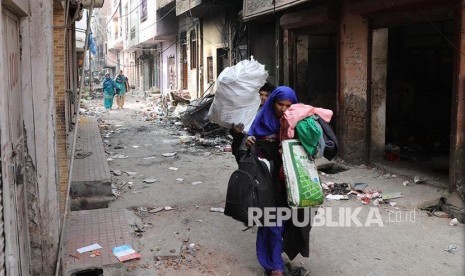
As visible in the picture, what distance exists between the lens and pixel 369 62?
7.76 metres

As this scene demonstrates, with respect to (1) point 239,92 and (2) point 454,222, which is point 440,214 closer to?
(2) point 454,222

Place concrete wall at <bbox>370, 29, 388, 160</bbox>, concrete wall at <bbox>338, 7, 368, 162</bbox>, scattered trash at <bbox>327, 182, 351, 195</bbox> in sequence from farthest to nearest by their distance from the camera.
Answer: concrete wall at <bbox>338, 7, 368, 162</bbox> < concrete wall at <bbox>370, 29, 388, 160</bbox> < scattered trash at <bbox>327, 182, 351, 195</bbox>

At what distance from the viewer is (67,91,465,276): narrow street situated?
4195mm

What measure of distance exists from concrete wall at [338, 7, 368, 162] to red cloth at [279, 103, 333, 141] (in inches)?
172

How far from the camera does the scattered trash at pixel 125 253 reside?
4.18 metres

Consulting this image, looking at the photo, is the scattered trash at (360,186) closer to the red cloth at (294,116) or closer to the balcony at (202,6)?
the red cloth at (294,116)

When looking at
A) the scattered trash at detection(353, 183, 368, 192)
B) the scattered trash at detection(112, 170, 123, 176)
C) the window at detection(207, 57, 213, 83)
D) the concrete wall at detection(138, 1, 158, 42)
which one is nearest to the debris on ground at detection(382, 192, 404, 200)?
the scattered trash at detection(353, 183, 368, 192)

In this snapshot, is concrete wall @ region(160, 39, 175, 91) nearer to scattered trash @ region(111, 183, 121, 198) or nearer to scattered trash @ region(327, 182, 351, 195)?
scattered trash @ region(111, 183, 121, 198)

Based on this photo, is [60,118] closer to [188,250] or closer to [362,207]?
[188,250]

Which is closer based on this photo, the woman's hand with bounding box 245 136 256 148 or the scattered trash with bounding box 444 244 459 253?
the woman's hand with bounding box 245 136 256 148

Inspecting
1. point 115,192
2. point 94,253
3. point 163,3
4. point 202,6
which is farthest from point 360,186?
point 163,3

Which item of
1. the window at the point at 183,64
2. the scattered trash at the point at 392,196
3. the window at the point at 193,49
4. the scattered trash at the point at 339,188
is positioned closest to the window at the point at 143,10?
the window at the point at 183,64

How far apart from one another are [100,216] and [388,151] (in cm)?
513

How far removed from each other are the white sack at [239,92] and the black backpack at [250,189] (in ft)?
11.0
